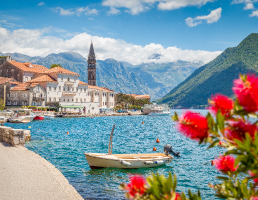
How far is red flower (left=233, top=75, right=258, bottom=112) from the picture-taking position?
1.94 m

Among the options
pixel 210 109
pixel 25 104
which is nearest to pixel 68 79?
pixel 25 104

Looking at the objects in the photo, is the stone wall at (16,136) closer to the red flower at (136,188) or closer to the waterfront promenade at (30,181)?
the waterfront promenade at (30,181)

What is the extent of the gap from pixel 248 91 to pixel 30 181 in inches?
363

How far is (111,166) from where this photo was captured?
1669 cm

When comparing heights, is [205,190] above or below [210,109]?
below

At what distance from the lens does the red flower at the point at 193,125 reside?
2195 mm

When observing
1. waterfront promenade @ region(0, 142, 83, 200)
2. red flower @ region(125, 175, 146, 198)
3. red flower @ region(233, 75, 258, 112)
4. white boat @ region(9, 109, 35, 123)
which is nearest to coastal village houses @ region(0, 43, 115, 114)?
white boat @ region(9, 109, 35, 123)

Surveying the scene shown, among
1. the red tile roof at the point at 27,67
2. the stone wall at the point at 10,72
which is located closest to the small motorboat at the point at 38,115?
the stone wall at the point at 10,72

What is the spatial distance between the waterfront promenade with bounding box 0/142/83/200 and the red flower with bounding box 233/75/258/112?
712 centimetres

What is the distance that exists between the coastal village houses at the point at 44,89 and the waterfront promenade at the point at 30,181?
70982 mm

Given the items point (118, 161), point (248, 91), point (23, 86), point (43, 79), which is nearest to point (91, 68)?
point (43, 79)

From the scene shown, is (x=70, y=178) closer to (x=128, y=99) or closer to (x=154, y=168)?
(x=154, y=168)

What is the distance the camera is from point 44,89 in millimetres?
83500

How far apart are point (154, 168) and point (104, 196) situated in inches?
258
